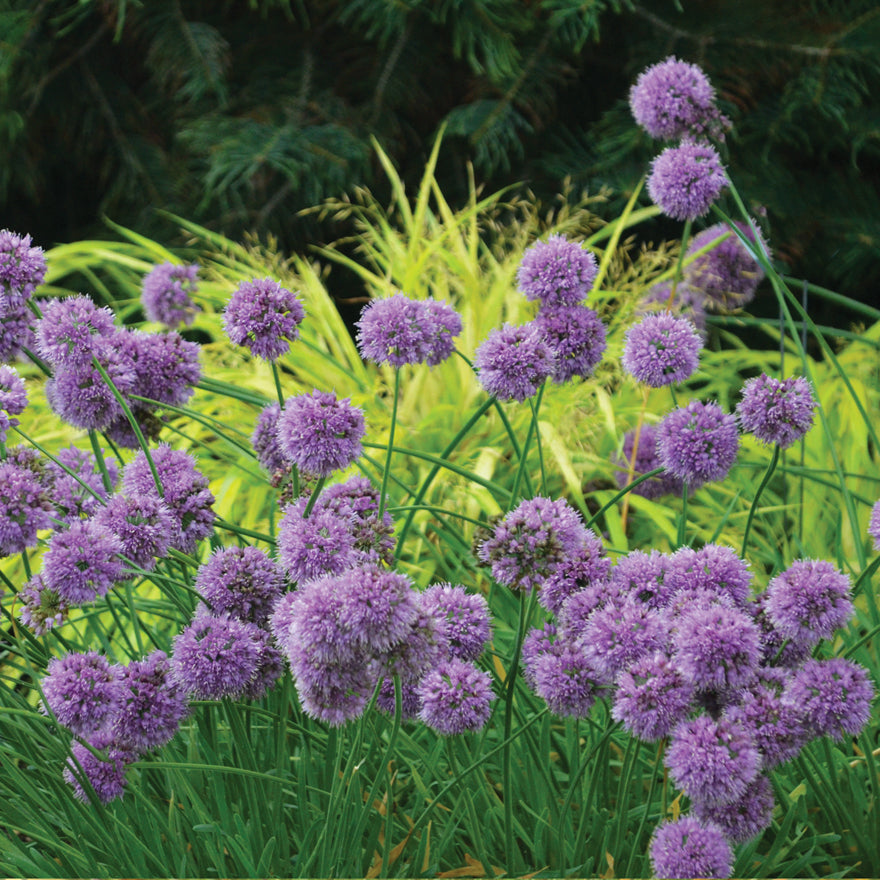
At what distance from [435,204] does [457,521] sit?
3076 mm

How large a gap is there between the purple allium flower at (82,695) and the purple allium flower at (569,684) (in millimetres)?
526

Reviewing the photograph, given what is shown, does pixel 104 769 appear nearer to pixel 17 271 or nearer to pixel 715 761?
pixel 17 271

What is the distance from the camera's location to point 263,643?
4.32 ft

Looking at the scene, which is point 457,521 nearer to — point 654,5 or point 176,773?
point 176,773

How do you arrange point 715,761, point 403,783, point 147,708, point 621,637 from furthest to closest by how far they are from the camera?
point 403,783 → point 147,708 → point 621,637 → point 715,761

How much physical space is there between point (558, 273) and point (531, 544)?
496 mm

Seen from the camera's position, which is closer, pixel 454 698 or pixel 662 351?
pixel 454 698

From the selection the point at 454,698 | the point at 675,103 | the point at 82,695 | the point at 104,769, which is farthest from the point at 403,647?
the point at 675,103

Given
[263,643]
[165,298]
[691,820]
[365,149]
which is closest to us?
[691,820]

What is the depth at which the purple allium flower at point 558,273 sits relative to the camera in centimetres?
155

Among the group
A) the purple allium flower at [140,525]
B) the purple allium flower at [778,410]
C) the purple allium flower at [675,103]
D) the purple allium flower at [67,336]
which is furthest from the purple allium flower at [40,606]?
the purple allium flower at [675,103]

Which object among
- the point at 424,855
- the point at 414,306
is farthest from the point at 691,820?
the point at 414,306

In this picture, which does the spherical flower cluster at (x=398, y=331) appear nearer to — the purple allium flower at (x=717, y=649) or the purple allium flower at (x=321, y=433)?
the purple allium flower at (x=321, y=433)

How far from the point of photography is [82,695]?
1.26 m
